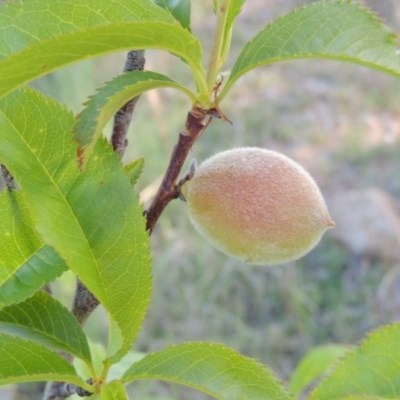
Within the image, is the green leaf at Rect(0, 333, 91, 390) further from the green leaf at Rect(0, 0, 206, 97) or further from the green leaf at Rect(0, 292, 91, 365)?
the green leaf at Rect(0, 0, 206, 97)

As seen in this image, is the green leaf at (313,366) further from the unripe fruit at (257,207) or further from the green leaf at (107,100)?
the green leaf at (107,100)

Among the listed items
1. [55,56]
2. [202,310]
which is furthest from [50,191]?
[202,310]

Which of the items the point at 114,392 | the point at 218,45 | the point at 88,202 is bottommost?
the point at 114,392

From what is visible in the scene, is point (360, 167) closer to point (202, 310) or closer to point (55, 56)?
point (202, 310)

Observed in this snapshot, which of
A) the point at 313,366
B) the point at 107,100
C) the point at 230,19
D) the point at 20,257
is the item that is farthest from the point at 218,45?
the point at 313,366

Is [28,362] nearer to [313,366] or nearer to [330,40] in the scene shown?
[330,40]

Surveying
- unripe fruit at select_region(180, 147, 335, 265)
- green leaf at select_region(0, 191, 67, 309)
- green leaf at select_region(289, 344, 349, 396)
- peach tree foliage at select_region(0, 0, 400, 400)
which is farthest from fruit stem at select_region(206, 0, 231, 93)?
green leaf at select_region(289, 344, 349, 396)
